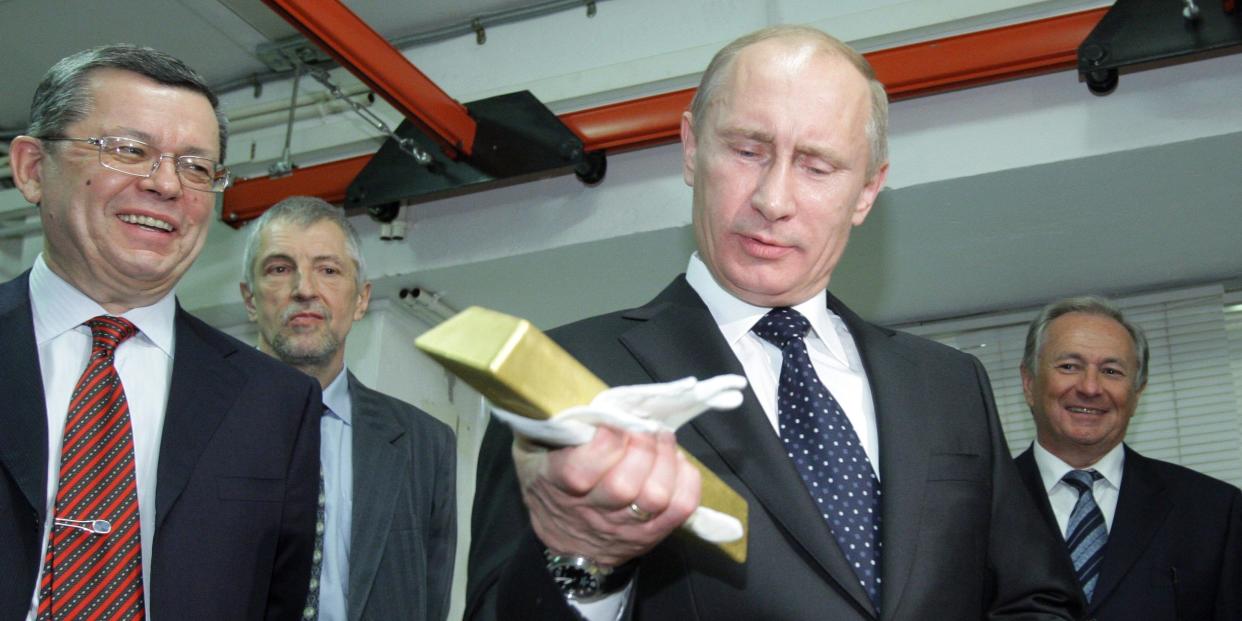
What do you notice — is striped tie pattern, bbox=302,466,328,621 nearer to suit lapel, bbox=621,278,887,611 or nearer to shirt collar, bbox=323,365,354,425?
shirt collar, bbox=323,365,354,425

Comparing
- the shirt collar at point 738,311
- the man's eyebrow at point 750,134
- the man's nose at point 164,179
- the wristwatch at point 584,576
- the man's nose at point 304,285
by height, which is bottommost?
the wristwatch at point 584,576

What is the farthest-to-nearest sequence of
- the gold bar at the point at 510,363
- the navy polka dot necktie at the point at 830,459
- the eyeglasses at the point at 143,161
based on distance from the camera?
1. the eyeglasses at the point at 143,161
2. the navy polka dot necktie at the point at 830,459
3. the gold bar at the point at 510,363

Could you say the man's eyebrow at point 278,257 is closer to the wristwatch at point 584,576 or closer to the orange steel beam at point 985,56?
the orange steel beam at point 985,56

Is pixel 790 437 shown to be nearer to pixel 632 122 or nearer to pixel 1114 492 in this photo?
pixel 1114 492

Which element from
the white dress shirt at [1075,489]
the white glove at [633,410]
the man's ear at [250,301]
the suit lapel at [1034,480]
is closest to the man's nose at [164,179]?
the white glove at [633,410]

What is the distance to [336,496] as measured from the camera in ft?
8.94

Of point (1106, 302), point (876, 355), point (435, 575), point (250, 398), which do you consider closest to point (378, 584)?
point (435, 575)

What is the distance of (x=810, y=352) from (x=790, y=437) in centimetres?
19

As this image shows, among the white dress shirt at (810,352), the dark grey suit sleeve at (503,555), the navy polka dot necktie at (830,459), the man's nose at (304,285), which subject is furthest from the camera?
the man's nose at (304,285)

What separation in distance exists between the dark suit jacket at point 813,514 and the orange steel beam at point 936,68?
2.16m

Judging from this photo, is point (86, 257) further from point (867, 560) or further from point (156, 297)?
point (867, 560)

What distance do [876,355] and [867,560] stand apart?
31 cm

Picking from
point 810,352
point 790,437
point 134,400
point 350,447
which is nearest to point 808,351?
point 810,352

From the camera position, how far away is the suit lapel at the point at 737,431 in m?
1.26
